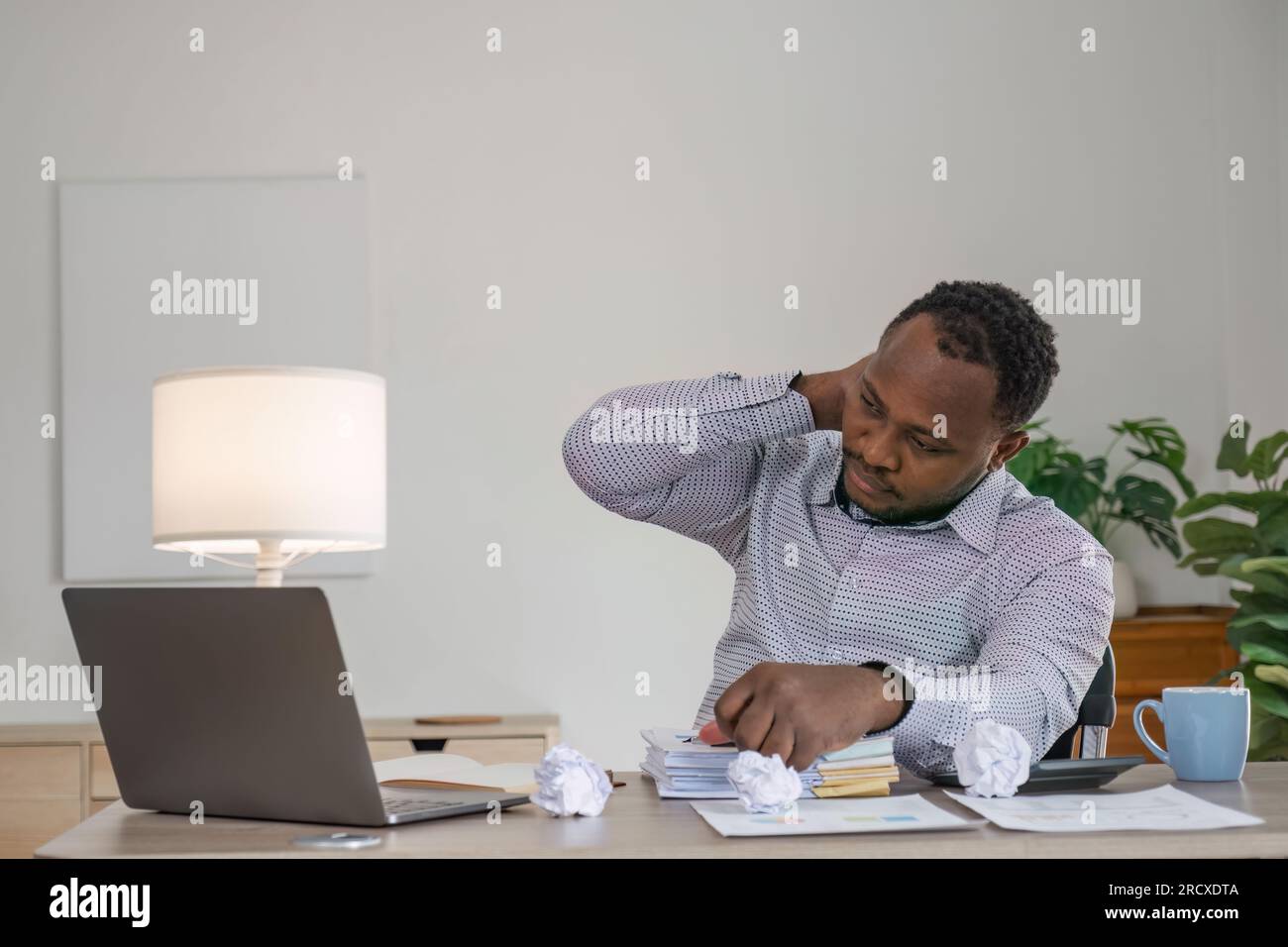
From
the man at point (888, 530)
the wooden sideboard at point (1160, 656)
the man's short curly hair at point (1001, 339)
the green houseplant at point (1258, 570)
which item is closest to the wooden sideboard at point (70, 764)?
the man at point (888, 530)

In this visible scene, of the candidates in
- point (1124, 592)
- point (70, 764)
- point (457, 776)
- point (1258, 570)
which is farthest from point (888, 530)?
point (70, 764)

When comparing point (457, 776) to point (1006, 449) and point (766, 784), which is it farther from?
point (1006, 449)

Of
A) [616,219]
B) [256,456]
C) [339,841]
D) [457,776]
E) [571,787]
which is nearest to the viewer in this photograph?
[339,841]

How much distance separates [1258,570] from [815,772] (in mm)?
1992

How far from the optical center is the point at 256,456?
2.40 m

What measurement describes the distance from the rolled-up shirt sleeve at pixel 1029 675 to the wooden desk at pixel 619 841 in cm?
22

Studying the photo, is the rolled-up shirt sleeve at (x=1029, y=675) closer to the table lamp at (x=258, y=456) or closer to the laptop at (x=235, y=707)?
the laptop at (x=235, y=707)

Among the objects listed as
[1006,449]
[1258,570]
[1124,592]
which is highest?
[1006,449]

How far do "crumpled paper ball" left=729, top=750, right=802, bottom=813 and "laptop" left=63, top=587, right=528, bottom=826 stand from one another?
245 mm

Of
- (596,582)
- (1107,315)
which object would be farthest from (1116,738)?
(596,582)

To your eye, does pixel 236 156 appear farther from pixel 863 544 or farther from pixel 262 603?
pixel 262 603

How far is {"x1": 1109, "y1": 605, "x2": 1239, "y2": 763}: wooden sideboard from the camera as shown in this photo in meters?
3.47

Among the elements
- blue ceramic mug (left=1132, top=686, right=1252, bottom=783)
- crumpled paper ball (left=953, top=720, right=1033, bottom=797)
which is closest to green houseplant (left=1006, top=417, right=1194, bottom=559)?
blue ceramic mug (left=1132, top=686, right=1252, bottom=783)

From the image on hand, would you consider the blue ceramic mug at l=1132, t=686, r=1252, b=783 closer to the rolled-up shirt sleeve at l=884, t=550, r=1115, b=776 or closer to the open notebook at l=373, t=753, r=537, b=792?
the rolled-up shirt sleeve at l=884, t=550, r=1115, b=776
